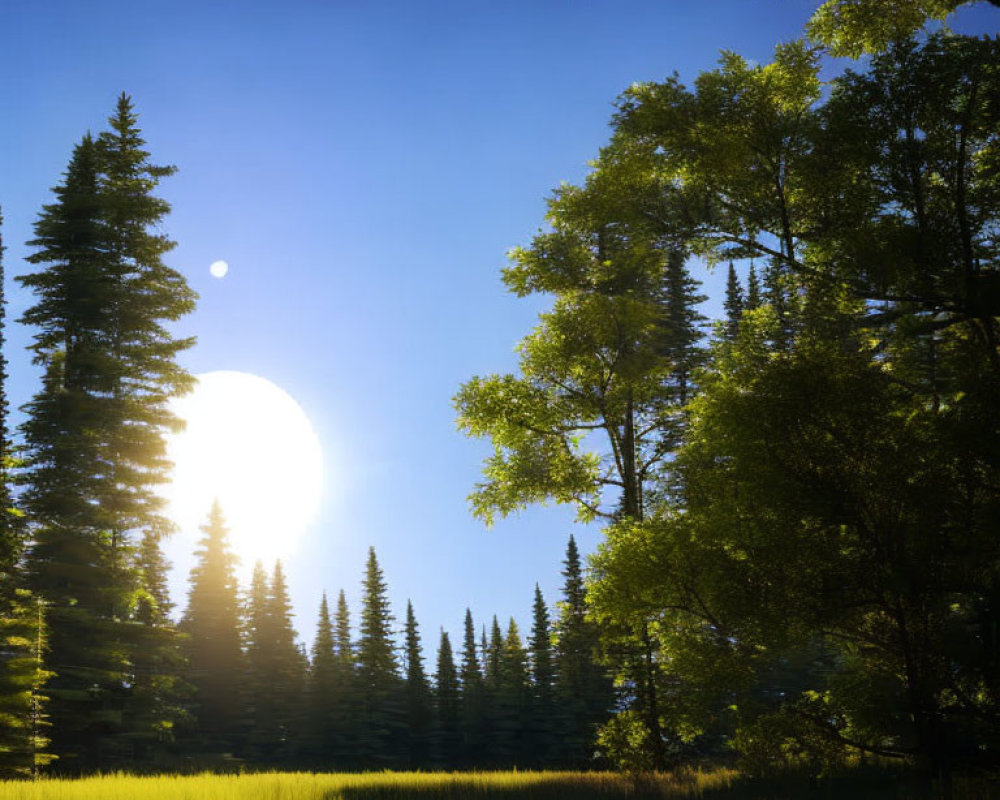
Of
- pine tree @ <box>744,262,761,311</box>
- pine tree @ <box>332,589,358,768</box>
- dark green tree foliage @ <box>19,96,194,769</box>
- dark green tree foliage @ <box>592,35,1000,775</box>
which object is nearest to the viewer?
dark green tree foliage @ <box>592,35,1000,775</box>

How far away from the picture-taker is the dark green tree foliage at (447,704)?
164 feet

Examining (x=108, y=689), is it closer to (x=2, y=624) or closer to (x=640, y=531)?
(x=2, y=624)

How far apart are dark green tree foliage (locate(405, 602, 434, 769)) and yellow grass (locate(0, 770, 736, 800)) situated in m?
41.6

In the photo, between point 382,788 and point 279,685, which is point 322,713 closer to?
point 279,685

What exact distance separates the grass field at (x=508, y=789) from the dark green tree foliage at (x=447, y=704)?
42.0 meters

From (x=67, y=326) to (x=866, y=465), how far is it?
2432cm

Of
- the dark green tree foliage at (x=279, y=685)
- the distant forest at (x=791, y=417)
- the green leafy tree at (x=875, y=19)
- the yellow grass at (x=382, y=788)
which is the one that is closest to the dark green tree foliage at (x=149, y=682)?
the distant forest at (x=791, y=417)

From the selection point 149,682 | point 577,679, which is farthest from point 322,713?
point 149,682

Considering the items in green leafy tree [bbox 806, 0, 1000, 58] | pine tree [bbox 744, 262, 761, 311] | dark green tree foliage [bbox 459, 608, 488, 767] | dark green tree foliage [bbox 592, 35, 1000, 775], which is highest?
pine tree [bbox 744, 262, 761, 311]

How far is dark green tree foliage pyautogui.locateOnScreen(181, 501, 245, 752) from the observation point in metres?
46.0

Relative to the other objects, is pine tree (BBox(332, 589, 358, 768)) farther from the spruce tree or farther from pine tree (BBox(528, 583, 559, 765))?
pine tree (BBox(528, 583, 559, 765))

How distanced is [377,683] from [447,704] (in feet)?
21.9

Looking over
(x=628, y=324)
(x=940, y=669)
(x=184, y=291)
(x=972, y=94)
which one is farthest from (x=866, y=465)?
(x=184, y=291)

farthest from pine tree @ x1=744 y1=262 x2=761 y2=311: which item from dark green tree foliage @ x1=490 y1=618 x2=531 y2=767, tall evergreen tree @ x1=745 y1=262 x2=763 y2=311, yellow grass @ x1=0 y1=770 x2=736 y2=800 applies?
dark green tree foliage @ x1=490 y1=618 x2=531 y2=767
